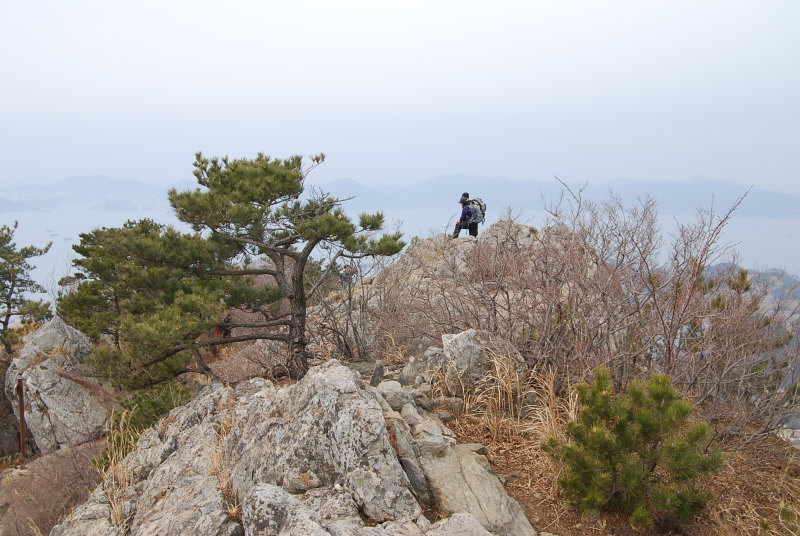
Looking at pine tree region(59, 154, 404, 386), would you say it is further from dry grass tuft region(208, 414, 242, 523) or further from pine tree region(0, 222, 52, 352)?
pine tree region(0, 222, 52, 352)

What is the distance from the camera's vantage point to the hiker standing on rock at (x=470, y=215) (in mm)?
15688

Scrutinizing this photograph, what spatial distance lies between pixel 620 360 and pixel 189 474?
432 cm

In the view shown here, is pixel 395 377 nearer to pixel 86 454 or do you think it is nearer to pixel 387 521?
pixel 387 521

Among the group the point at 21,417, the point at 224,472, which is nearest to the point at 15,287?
the point at 21,417

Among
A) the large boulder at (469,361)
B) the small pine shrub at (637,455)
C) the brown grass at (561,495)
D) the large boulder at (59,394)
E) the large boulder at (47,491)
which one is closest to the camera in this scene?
the small pine shrub at (637,455)

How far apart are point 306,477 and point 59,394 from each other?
48.8 ft

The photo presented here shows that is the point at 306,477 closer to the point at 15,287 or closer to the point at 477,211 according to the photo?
the point at 477,211

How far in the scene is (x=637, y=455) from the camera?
4016 millimetres

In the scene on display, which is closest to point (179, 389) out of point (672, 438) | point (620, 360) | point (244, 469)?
point (244, 469)

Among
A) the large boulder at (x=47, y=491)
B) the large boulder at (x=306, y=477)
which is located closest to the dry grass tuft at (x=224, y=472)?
the large boulder at (x=306, y=477)

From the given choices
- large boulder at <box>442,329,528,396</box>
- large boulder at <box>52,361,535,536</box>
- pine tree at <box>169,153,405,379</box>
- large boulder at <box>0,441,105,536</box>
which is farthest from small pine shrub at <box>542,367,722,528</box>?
large boulder at <box>0,441,105,536</box>

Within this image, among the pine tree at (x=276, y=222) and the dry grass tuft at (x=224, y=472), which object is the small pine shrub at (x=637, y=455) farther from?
the pine tree at (x=276, y=222)

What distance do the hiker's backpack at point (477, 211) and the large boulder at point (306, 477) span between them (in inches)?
410

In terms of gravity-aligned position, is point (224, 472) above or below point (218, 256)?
below
